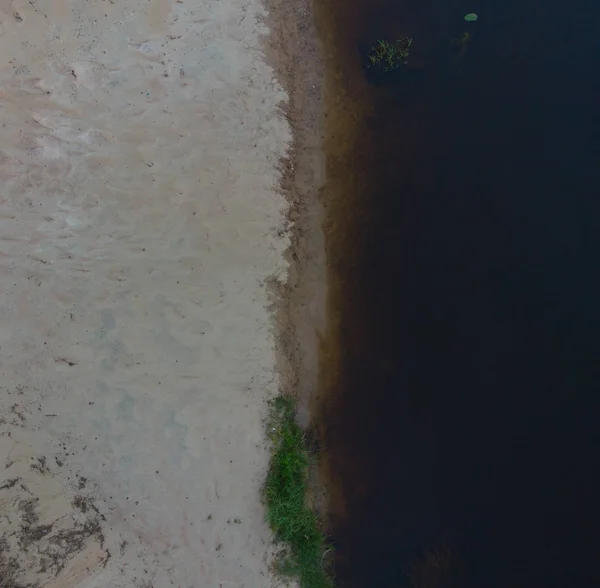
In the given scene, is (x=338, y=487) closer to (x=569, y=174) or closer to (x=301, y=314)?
(x=301, y=314)

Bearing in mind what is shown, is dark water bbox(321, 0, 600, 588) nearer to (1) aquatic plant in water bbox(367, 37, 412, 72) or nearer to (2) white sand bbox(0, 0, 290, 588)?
(1) aquatic plant in water bbox(367, 37, 412, 72)

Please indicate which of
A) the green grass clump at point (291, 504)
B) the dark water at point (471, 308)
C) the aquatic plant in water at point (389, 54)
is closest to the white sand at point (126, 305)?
the green grass clump at point (291, 504)

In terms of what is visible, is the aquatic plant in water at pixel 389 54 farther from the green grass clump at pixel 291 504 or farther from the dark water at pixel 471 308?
the green grass clump at pixel 291 504

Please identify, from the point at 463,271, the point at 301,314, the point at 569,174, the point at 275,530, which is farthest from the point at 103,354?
the point at 569,174

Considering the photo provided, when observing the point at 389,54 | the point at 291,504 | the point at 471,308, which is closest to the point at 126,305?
the point at 291,504

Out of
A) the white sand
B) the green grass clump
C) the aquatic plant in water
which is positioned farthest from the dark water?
the white sand

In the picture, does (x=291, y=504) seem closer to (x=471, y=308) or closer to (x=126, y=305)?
(x=126, y=305)
